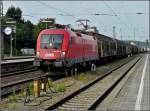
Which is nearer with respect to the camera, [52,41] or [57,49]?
[57,49]

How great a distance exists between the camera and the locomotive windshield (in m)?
24.9

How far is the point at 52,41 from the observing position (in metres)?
25.1

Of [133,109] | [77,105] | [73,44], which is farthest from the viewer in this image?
[73,44]

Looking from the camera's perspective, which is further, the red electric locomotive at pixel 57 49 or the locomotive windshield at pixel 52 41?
the locomotive windshield at pixel 52 41

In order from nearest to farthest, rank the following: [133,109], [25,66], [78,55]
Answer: [133,109] < [78,55] < [25,66]

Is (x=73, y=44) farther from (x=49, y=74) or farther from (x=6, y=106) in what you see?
(x=6, y=106)

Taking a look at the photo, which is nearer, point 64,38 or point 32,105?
point 32,105

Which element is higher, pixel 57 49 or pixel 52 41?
pixel 52 41

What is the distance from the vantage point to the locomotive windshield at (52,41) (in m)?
24.9

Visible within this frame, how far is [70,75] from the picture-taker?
26.7m

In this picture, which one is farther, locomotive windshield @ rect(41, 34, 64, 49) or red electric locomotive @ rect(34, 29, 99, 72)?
locomotive windshield @ rect(41, 34, 64, 49)

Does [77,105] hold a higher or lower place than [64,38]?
lower

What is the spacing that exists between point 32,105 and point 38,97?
2.14 m

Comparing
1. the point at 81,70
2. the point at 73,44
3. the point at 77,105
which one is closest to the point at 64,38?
the point at 73,44
